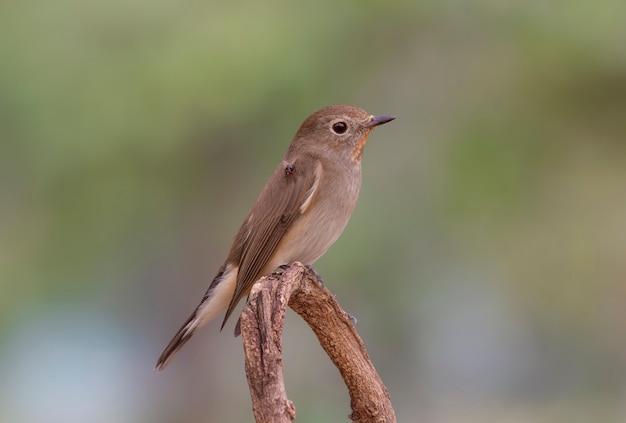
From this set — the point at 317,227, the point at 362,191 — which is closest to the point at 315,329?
the point at 317,227

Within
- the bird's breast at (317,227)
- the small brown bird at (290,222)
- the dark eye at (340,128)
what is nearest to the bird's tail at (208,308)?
the small brown bird at (290,222)

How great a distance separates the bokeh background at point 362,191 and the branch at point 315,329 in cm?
154

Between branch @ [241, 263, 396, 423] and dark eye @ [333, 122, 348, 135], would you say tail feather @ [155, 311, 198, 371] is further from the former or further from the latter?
dark eye @ [333, 122, 348, 135]

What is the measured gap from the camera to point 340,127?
2.90 metres

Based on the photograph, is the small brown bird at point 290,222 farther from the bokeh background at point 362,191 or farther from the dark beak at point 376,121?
the bokeh background at point 362,191

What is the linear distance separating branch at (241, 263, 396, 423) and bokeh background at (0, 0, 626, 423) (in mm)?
1538

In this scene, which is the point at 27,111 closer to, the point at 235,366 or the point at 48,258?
the point at 48,258

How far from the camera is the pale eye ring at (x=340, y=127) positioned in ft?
9.51

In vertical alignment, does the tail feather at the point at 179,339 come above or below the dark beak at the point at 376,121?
below

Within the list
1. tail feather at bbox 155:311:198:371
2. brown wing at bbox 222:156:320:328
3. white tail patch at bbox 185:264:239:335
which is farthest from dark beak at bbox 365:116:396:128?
tail feather at bbox 155:311:198:371

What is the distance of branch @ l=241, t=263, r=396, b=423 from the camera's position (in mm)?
1651

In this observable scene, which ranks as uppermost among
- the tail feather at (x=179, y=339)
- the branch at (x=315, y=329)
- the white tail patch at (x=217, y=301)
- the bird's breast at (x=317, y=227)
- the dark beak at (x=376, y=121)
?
the dark beak at (x=376, y=121)

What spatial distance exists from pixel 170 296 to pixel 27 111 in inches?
39.0

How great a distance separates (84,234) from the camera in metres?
3.68
